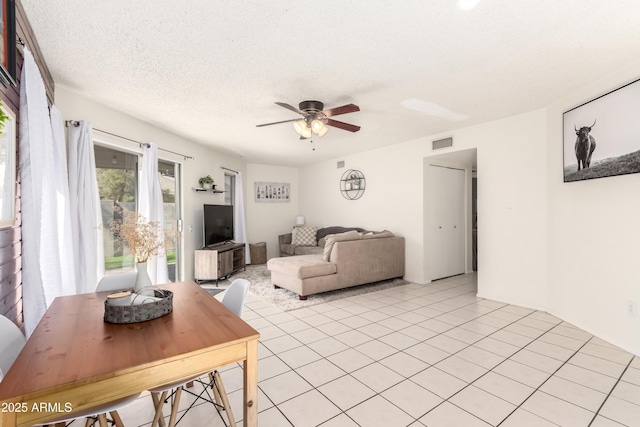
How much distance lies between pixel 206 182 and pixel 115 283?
338cm

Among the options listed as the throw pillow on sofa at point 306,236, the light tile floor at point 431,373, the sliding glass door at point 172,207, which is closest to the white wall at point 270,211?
the throw pillow on sofa at point 306,236

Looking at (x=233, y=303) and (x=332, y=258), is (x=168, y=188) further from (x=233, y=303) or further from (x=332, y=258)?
(x=233, y=303)

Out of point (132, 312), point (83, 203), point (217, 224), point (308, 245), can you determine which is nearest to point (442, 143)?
point (308, 245)

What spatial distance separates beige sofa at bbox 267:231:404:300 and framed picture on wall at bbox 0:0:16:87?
3.29m

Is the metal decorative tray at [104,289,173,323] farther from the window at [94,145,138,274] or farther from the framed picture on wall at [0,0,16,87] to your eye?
the window at [94,145,138,274]

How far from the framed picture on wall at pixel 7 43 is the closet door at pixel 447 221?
196 inches

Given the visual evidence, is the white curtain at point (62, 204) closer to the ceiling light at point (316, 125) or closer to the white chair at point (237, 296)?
the white chair at point (237, 296)

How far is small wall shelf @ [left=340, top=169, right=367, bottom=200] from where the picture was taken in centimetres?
605

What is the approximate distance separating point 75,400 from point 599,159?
13.4 feet

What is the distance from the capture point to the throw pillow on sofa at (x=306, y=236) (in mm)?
6781

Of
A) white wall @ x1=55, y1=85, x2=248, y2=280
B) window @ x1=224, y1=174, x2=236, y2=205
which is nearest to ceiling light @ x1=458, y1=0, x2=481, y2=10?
white wall @ x1=55, y1=85, x2=248, y2=280

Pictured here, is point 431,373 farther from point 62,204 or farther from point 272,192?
point 272,192

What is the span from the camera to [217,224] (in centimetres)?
556

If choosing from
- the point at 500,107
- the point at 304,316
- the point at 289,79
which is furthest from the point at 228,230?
the point at 500,107
